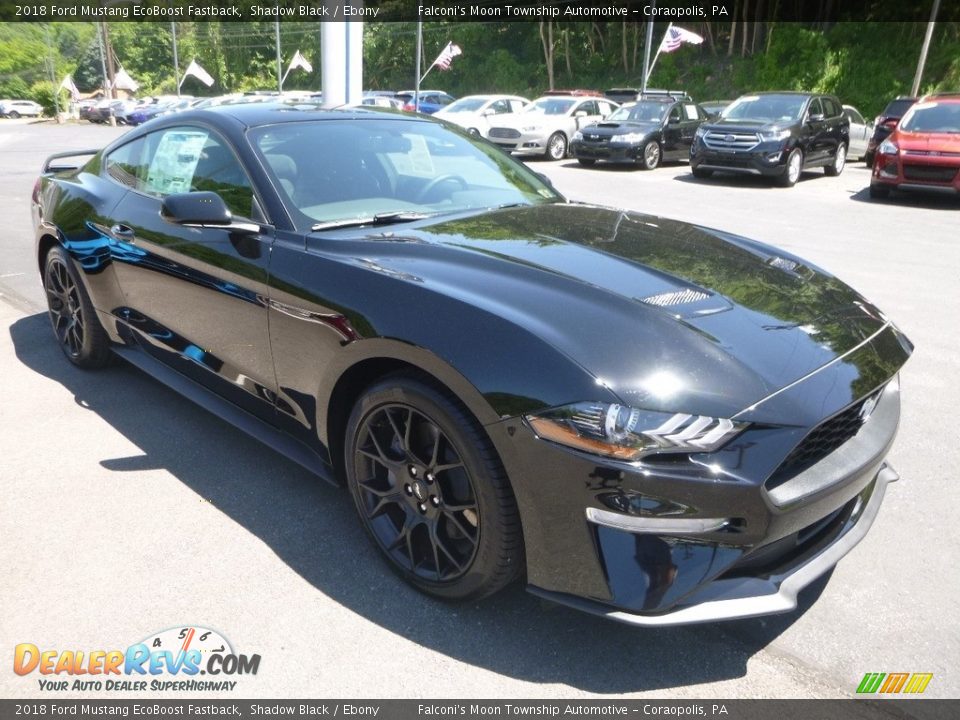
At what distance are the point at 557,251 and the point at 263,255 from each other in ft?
3.54

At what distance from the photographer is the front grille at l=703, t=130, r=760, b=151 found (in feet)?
44.3

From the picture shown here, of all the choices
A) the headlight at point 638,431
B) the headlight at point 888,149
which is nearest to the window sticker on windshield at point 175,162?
the headlight at point 638,431

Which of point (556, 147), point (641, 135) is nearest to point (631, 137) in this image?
point (641, 135)

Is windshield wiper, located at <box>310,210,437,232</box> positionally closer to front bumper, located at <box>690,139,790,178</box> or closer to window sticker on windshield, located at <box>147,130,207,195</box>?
window sticker on windshield, located at <box>147,130,207,195</box>

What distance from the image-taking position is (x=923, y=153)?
1138 cm

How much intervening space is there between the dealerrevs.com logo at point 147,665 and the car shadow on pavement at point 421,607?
15.4 inches

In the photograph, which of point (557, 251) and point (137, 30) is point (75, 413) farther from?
point (137, 30)

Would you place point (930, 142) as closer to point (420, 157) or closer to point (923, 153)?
point (923, 153)

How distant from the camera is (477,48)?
46.2 m

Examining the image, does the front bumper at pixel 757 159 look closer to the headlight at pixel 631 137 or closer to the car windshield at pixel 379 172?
the headlight at pixel 631 137

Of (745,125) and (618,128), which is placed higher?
(745,125)

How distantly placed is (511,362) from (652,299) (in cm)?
54

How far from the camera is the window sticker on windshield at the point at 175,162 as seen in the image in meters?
3.47

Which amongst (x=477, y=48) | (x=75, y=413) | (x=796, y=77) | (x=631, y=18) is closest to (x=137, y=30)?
(x=477, y=48)
